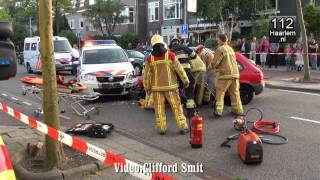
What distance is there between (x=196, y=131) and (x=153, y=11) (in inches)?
1676

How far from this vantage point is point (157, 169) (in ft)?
20.9

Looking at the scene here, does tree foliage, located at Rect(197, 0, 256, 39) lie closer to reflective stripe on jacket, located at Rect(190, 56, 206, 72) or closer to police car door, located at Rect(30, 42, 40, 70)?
police car door, located at Rect(30, 42, 40, 70)

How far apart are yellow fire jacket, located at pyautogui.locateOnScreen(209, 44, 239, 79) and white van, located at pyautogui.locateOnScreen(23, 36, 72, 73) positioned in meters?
14.3

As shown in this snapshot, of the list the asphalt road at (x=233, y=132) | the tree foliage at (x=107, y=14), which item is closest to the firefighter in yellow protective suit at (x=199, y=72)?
the asphalt road at (x=233, y=132)

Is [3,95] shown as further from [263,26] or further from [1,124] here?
[263,26]

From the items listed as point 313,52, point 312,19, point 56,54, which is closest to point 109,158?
point 313,52

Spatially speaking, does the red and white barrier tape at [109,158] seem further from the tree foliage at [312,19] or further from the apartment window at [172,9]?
the apartment window at [172,9]

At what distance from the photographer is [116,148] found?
7574 millimetres

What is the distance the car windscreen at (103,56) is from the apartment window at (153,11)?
33.9m

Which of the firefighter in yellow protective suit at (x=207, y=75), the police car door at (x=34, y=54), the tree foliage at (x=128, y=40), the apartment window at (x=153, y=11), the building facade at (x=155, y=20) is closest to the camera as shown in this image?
the firefighter in yellow protective suit at (x=207, y=75)

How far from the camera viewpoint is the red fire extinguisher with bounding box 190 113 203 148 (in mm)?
7426

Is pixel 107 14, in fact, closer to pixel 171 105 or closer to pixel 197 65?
Answer: pixel 197 65

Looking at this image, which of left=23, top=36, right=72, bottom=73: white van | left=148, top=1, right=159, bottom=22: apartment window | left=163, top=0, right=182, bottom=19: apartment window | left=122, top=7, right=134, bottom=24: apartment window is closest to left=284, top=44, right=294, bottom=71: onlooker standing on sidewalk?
left=23, top=36, right=72, bottom=73: white van

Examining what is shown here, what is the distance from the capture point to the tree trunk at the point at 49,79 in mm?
6090
